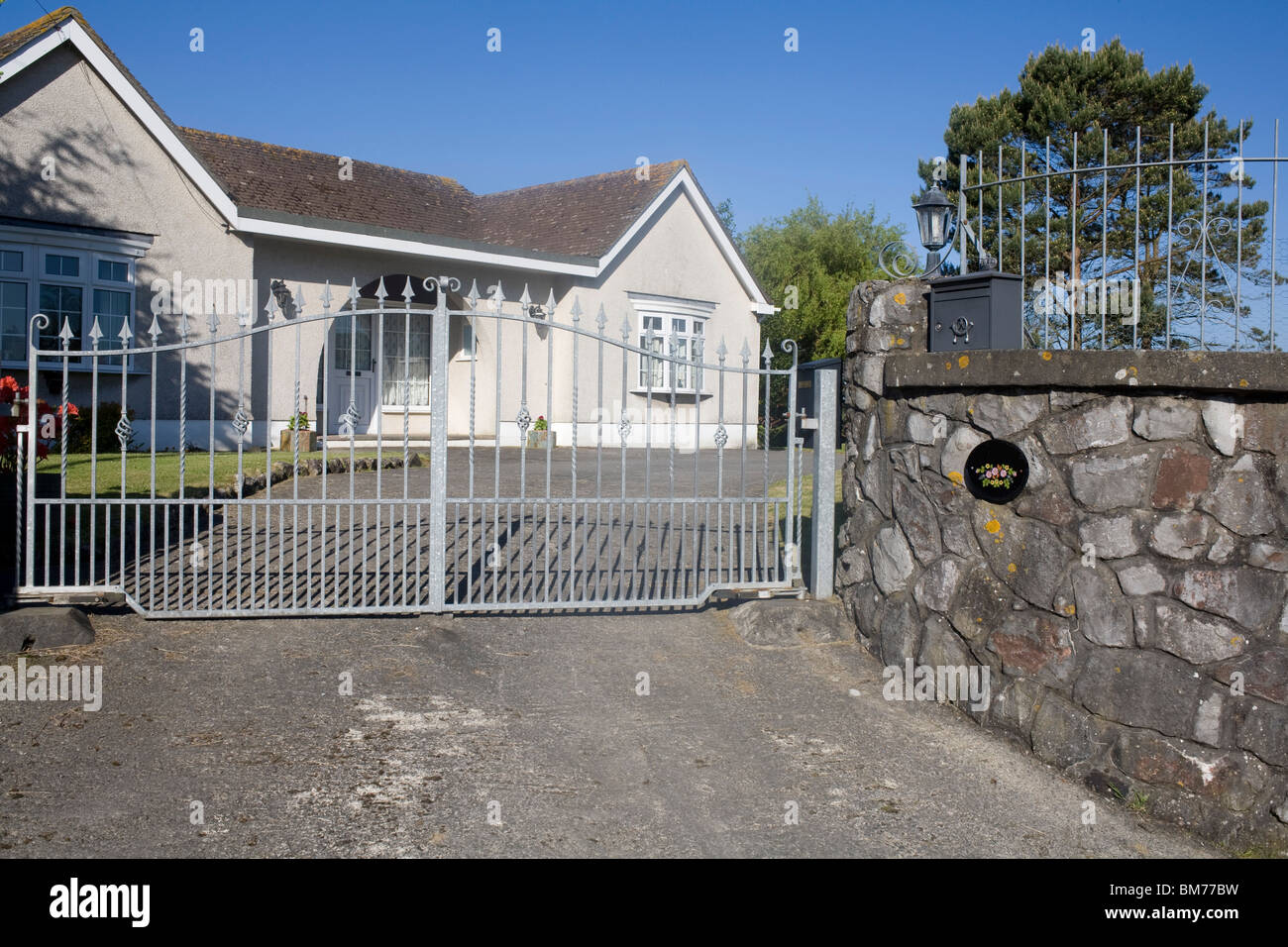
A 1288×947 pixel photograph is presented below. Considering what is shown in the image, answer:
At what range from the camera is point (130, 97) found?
1371 cm

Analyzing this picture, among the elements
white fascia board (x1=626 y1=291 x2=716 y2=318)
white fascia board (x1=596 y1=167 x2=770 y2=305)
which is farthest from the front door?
white fascia board (x1=626 y1=291 x2=716 y2=318)

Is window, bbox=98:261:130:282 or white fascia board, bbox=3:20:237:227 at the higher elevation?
white fascia board, bbox=3:20:237:227

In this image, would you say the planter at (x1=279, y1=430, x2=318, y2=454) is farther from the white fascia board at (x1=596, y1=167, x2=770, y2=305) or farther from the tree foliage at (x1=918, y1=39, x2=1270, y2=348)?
the tree foliage at (x1=918, y1=39, x2=1270, y2=348)

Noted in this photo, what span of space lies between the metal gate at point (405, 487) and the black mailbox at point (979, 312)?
3.12 feet

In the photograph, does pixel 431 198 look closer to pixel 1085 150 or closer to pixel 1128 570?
pixel 1085 150

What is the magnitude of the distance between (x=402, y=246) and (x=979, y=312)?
39.9 ft

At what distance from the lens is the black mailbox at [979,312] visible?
17.8 ft

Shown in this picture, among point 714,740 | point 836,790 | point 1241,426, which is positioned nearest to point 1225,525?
point 1241,426

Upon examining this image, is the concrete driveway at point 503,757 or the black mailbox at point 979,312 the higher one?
the black mailbox at point 979,312

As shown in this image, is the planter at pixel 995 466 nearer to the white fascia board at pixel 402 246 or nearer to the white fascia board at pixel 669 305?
the white fascia board at pixel 402 246

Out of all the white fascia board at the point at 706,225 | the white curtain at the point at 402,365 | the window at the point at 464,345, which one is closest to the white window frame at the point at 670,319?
the white fascia board at the point at 706,225

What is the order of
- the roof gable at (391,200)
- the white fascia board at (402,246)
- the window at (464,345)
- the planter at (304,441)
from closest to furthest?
1. the roof gable at (391,200)
2. the planter at (304,441)
3. the white fascia board at (402,246)
4. the window at (464,345)

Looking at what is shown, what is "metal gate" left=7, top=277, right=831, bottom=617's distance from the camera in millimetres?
6090

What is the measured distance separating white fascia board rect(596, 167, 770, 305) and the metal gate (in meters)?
1.55
